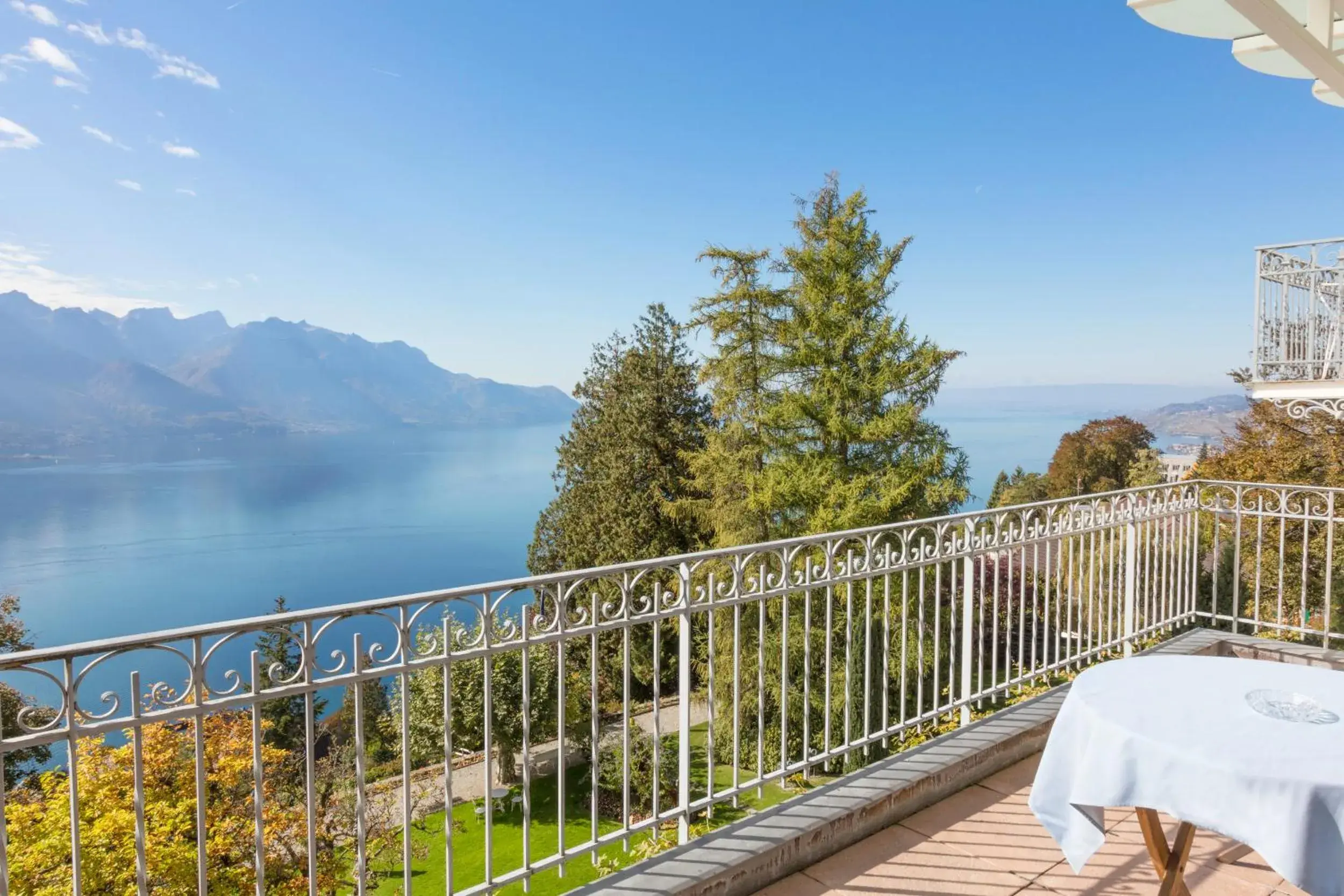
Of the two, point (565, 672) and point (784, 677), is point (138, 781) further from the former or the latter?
Result: point (565, 672)

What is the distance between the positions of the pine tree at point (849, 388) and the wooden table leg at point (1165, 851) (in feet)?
49.7

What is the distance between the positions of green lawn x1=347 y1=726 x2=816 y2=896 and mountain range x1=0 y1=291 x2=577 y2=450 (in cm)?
5321

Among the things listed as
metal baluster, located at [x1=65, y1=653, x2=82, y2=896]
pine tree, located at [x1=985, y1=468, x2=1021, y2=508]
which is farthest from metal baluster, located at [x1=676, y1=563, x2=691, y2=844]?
pine tree, located at [x1=985, y1=468, x2=1021, y2=508]

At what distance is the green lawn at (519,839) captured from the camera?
45.6 ft

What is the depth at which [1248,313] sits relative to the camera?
25.7ft

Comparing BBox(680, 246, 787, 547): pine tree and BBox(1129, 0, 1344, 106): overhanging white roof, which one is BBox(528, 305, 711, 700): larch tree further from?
BBox(1129, 0, 1344, 106): overhanging white roof

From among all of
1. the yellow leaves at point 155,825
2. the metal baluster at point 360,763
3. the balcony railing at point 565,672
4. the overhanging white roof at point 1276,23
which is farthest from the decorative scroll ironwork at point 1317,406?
the yellow leaves at point 155,825

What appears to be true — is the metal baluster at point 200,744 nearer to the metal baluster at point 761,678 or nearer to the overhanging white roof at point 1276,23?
the metal baluster at point 761,678

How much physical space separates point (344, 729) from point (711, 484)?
16.6m

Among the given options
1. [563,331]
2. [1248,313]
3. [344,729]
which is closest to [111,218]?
[563,331]

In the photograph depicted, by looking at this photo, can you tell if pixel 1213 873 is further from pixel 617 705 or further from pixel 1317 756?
pixel 617 705

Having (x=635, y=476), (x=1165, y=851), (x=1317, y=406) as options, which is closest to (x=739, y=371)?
(x=635, y=476)

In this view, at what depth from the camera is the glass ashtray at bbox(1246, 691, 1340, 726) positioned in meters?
1.82

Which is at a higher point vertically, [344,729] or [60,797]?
[60,797]
